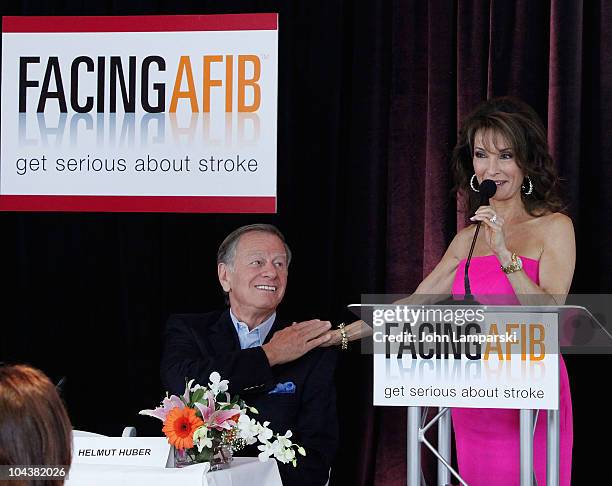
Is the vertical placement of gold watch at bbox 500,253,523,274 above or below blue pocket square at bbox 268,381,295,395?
above

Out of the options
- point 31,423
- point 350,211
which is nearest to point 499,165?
point 350,211

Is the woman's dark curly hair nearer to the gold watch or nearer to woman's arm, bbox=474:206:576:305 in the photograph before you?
woman's arm, bbox=474:206:576:305

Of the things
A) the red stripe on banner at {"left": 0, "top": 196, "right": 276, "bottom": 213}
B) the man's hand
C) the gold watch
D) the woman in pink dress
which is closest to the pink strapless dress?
the woman in pink dress

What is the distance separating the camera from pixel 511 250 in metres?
3.43

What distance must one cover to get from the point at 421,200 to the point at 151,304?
1.29 meters

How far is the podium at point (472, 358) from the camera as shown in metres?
2.78

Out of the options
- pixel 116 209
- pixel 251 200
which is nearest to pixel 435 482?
pixel 251 200

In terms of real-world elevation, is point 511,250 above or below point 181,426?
above

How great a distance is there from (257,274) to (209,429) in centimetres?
109

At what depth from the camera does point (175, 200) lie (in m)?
4.45

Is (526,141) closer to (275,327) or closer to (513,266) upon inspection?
(513,266)

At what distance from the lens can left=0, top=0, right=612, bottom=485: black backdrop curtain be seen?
419 centimetres

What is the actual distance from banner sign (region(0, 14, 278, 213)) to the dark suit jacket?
3.42 feet

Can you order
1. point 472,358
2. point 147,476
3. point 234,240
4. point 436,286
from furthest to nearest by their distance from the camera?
point 234,240 → point 436,286 → point 472,358 → point 147,476
